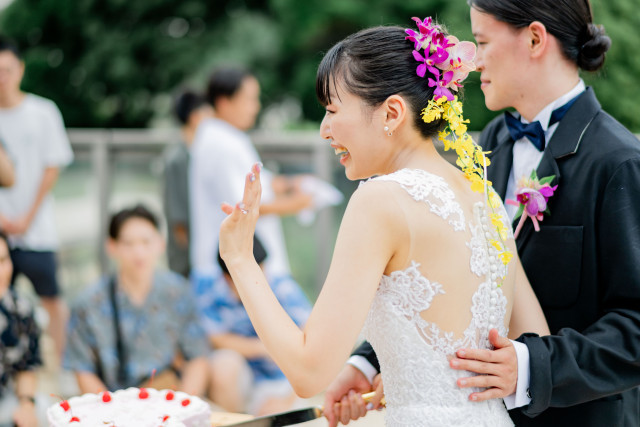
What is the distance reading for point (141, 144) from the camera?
6422mm

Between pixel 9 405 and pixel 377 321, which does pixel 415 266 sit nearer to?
pixel 377 321

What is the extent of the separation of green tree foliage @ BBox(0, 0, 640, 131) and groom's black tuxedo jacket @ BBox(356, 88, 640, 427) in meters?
10.4

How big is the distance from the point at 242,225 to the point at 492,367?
2.04 ft

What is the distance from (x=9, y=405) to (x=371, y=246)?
9.25 ft

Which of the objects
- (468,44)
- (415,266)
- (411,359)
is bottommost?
(411,359)

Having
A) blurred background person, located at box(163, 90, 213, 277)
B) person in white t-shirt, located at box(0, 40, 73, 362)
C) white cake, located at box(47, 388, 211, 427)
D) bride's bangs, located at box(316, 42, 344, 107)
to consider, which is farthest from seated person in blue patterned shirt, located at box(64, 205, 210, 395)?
bride's bangs, located at box(316, 42, 344, 107)

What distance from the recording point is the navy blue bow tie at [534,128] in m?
2.07

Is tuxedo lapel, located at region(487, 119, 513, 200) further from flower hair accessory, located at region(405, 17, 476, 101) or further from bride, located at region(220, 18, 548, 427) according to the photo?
flower hair accessory, located at region(405, 17, 476, 101)

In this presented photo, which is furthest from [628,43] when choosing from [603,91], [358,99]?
[358,99]

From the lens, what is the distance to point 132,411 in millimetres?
2014

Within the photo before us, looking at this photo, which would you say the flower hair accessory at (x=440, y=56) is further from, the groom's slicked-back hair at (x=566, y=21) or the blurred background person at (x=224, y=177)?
the blurred background person at (x=224, y=177)

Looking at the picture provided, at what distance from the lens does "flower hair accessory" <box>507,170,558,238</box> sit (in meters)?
1.93

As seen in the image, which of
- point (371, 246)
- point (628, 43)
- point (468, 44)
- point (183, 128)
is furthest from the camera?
point (183, 128)

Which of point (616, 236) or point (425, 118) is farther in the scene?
point (616, 236)
